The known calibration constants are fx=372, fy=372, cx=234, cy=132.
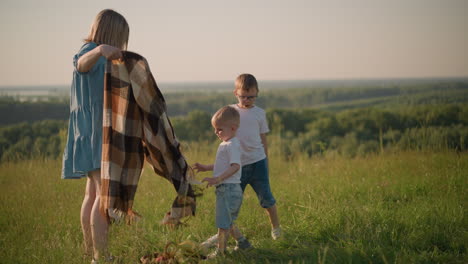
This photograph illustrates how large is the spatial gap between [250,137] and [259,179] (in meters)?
0.41

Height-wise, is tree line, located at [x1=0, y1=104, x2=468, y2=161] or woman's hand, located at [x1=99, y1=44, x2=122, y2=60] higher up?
woman's hand, located at [x1=99, y1=44, x2=122, y2=60]

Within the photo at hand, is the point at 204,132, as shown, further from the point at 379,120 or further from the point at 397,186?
the point at 397,186

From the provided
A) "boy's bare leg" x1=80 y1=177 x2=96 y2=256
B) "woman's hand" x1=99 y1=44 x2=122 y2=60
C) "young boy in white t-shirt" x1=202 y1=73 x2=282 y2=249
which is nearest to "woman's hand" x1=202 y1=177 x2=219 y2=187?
"young boy in white t-shirt" x1=202 y1=73 x2=282 y2=249

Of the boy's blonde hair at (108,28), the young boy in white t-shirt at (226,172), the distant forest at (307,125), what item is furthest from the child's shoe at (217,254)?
the distant forest at (307,125)

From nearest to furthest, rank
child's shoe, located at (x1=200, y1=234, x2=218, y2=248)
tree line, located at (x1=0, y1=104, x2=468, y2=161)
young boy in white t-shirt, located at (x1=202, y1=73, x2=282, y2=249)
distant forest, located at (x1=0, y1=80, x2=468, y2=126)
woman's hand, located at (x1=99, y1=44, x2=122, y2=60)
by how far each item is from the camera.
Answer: woman's hand, located at (x1=99, y1=44, x2=122, y2=60)
child's shoe, located at (x1=200, y1=234, x2=218, y2=248)
young boy in white t-shirt, located at (x1=202, y1=73, x2=282, y2=249)
distant forest, located at (x1=0, y1=80, x2=468, y2=126)
tree line, located at (x1=0, y1=104, x2=468, y2=161)

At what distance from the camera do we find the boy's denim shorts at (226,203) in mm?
2980

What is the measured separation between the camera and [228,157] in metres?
3.02

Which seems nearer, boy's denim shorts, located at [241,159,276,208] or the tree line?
boy's denim shorts, located at [241,159,276,208]

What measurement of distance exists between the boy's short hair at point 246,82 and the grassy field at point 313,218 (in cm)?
142

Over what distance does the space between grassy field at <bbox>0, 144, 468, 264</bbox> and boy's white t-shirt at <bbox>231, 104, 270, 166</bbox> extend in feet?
2.66

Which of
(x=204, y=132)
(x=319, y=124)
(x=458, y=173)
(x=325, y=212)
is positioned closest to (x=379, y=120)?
(x=319, y=124)

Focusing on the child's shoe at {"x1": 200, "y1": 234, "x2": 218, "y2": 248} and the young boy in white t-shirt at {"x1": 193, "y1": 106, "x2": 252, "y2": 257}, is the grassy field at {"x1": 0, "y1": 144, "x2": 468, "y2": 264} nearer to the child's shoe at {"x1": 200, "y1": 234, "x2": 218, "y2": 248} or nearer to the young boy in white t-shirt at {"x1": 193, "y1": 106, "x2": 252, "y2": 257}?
the child's shoe at {"x1": 200, "y1": 234, "x2": 218, "y2": 248}

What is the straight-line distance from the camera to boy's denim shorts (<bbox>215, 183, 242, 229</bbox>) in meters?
2.98

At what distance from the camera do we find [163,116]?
2992 mm
